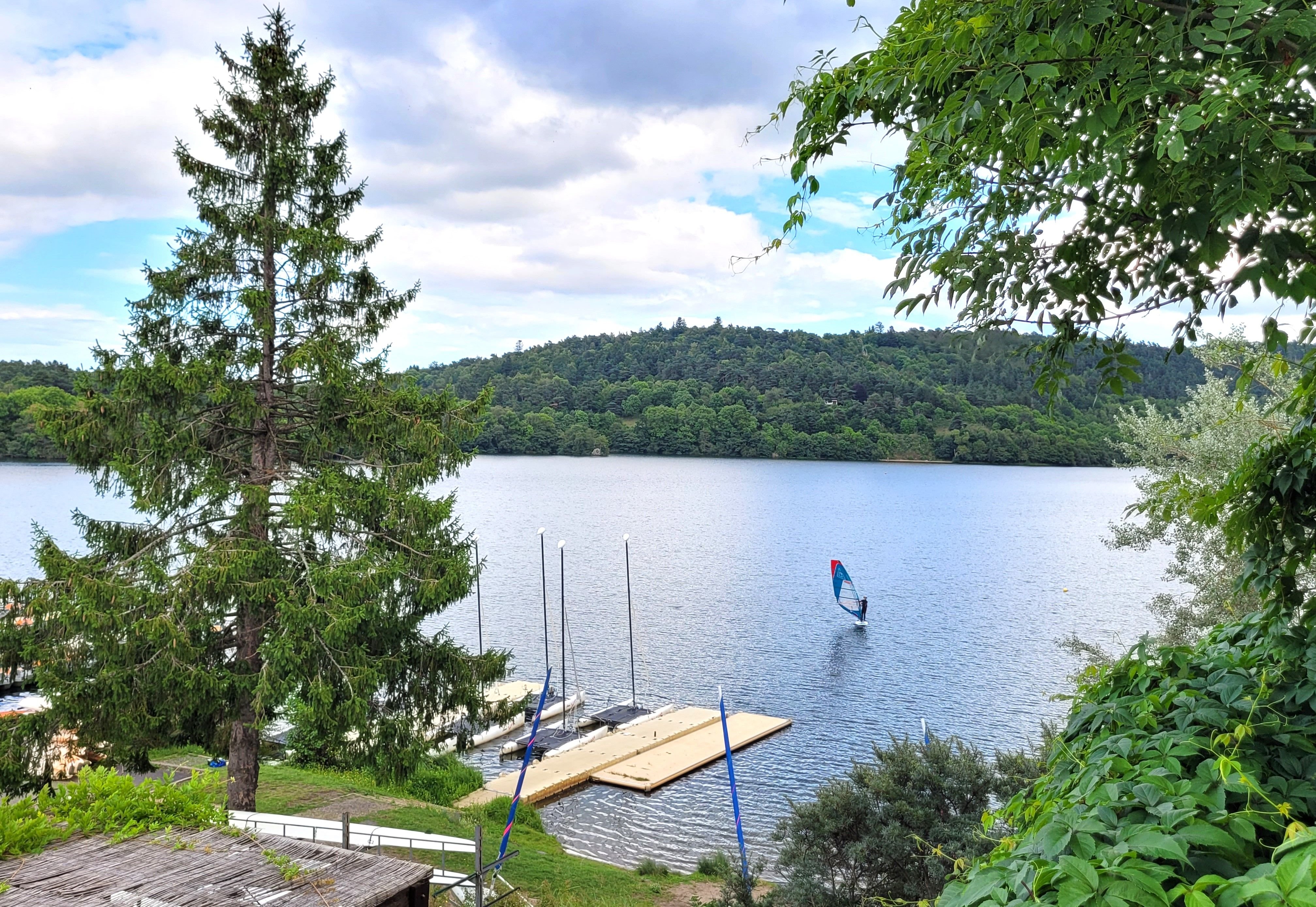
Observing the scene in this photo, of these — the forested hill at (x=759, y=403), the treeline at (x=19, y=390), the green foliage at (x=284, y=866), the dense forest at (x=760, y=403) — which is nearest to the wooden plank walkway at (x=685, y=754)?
the green foliage at (x=284, y=866)

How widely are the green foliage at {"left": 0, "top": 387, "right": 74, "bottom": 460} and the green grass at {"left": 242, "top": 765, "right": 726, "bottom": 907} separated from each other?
775 cm

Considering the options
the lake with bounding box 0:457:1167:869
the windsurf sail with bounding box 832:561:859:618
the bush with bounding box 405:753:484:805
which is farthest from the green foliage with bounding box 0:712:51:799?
the windsurf sail with bounding box 832:561:859:618

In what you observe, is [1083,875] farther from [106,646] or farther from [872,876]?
[106,646]

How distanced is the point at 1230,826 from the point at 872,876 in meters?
10.4

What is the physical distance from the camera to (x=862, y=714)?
90.1 ft

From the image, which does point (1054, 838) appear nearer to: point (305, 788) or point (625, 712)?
point (305, 788)

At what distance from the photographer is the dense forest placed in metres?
115

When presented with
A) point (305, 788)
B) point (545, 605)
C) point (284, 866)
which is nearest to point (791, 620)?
point (545, 605)

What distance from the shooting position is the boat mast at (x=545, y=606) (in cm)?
2639

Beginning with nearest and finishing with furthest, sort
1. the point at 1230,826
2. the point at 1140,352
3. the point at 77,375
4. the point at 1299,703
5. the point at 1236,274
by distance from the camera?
the point at 1230,826 < the point at 1299,703 < the point at 1236,274 < the point at 77,375 < the point at 1140,352

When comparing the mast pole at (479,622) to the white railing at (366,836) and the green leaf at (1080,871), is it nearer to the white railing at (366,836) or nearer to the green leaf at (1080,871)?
the white railing at (366,836)

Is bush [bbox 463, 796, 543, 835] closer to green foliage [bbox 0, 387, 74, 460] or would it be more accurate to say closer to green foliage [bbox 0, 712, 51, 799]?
green foliage [bbox 0, 712, 51, 799]

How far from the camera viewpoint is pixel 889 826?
1095 cm

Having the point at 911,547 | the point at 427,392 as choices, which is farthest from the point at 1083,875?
the point at 911,547
